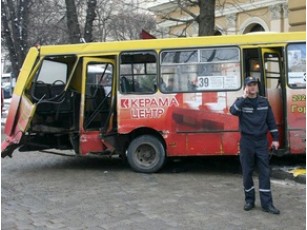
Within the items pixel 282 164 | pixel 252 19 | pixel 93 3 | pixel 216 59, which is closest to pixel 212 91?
pixel 216 59

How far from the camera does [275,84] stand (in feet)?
31.9

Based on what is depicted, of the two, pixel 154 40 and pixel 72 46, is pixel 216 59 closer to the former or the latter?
pixel 154 40

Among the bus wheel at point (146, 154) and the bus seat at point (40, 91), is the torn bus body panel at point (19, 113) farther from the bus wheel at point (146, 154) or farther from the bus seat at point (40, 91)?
the bus wheel at point (146, 154)

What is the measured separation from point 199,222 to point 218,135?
10.8ft

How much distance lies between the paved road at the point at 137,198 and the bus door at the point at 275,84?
3.68 feet

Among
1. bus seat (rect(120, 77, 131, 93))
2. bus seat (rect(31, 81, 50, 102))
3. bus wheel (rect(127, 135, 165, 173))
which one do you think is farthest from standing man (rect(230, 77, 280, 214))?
bus seat (rect(31, 81, 50, 102))

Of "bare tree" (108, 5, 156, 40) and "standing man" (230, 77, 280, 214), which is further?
"bare tree" (108, 5, 156, 40)

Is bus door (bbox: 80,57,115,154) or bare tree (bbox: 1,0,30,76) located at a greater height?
bare tree (bbox: 1,0,30,76)

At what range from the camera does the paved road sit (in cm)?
657

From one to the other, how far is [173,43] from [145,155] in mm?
2145

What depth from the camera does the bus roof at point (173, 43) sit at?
375 inches

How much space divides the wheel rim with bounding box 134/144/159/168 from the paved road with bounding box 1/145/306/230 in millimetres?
303

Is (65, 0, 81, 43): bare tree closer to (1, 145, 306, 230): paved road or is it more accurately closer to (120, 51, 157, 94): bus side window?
(1, 145, 306, 230): paved road

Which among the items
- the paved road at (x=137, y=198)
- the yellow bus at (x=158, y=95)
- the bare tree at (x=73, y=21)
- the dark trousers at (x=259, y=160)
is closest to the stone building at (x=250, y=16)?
the bare tree at (x=73, y=21)
